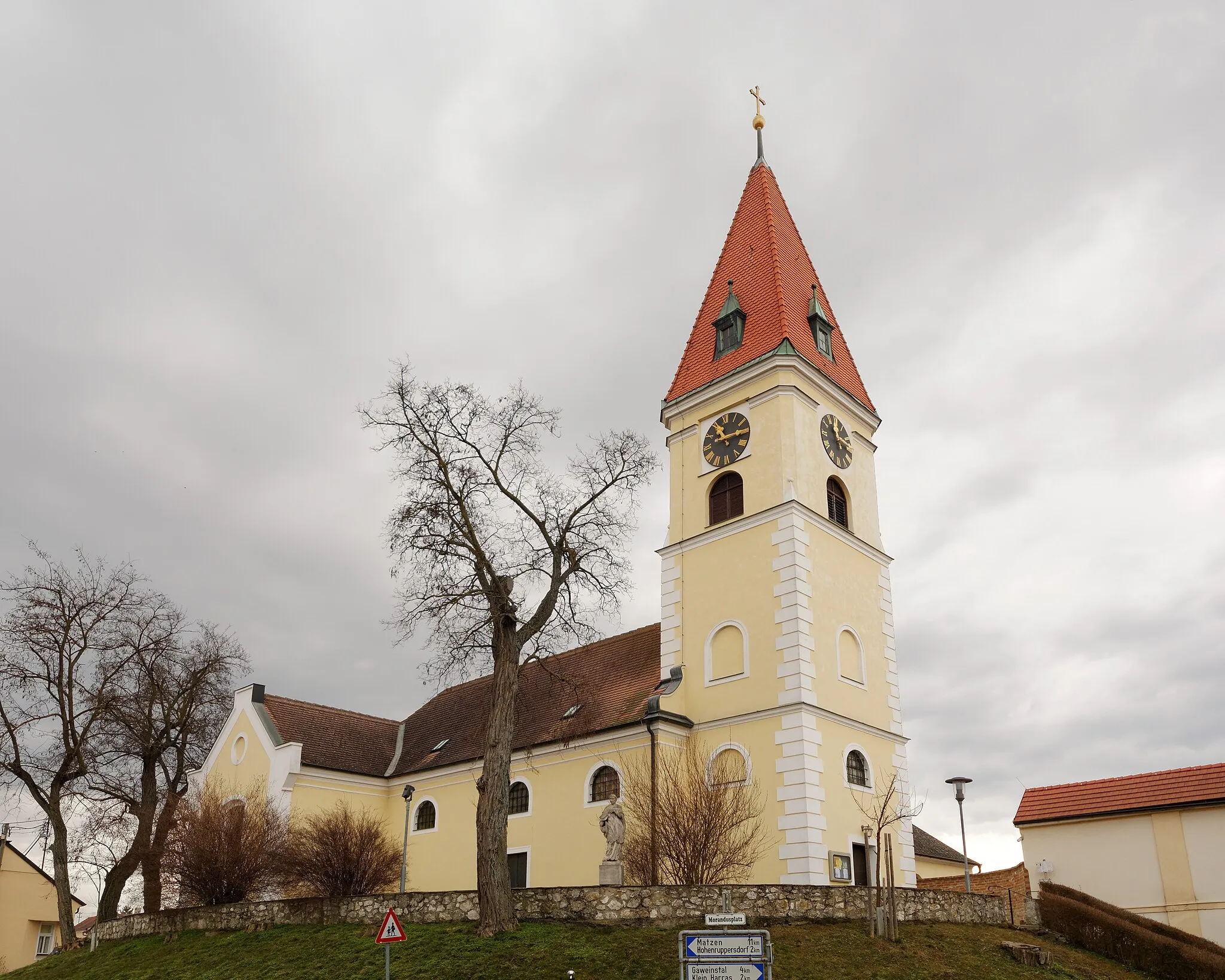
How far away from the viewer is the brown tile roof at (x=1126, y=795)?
24.1m

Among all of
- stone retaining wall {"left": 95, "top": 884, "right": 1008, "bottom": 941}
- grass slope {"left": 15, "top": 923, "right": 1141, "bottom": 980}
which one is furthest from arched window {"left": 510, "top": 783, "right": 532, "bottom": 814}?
grass slope {"left": 15, "top": 923, "right": 1141, "bottom": 980}

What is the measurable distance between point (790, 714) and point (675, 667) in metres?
4.09

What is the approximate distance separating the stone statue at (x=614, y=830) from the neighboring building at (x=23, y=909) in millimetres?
38291

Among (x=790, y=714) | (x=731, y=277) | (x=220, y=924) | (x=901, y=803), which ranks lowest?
(x=220, y=924)

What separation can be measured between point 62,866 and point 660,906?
19.9 metres

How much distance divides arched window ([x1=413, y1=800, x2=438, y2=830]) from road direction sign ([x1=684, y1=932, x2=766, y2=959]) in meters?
19.7

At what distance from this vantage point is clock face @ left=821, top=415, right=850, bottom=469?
2842cm

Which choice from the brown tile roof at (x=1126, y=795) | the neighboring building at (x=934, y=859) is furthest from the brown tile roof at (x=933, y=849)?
the brown tile roof at (x=1126, y=795)

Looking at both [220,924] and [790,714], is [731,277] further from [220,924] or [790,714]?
[220,924]

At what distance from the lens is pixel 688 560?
28.1m

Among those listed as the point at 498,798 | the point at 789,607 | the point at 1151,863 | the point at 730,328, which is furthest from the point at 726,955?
the point at 730,328

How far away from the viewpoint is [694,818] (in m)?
20.3

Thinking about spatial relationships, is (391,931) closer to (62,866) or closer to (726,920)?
(726,920)

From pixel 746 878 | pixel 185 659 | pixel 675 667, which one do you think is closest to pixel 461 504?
pixel 675 667
